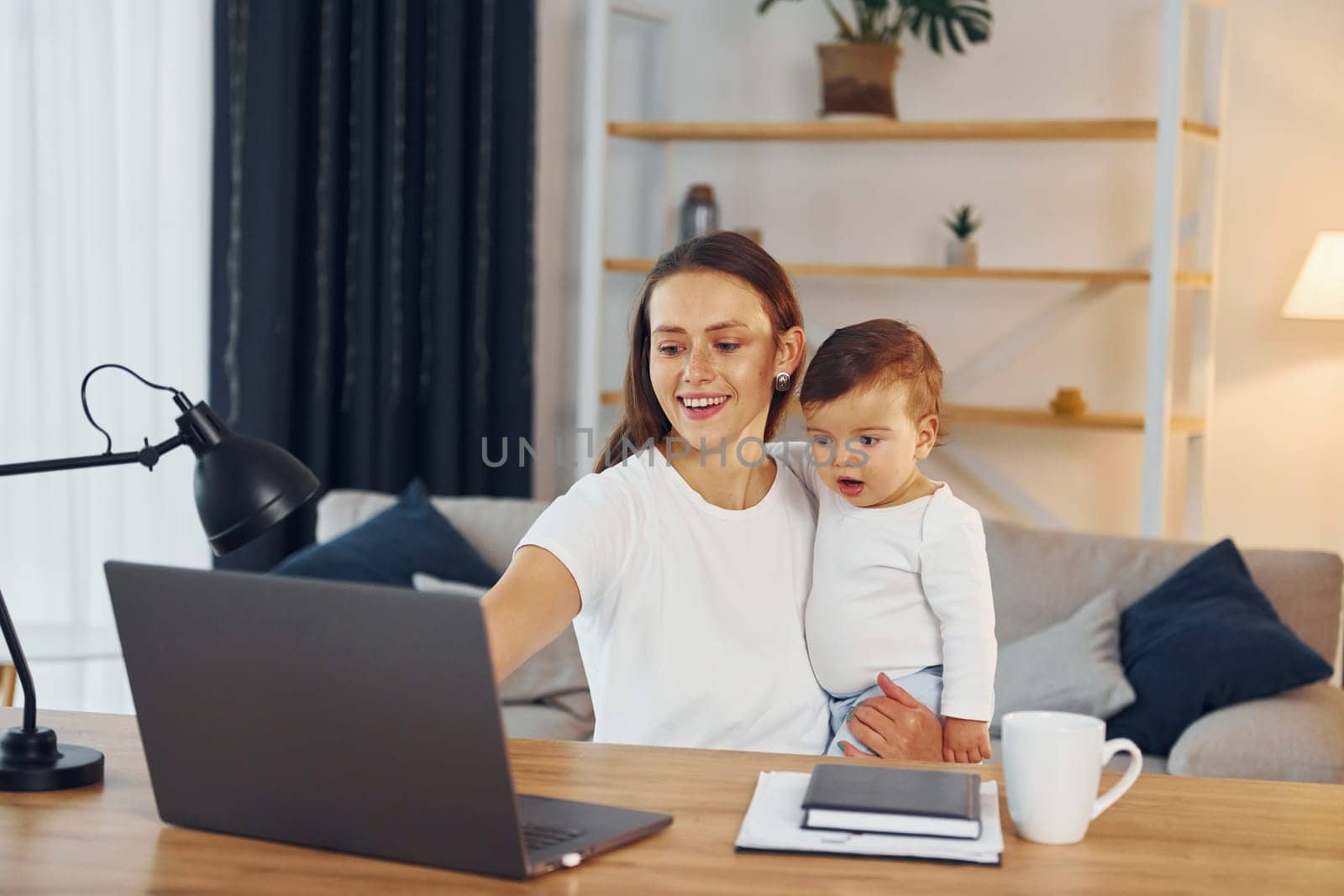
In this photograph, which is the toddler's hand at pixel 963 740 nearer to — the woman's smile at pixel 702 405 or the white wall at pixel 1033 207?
the woman's smile at pixel 702 405

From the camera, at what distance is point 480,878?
0.97m

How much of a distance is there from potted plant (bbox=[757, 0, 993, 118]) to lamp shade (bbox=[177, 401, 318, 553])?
3.02m

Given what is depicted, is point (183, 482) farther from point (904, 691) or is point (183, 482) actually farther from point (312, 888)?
point (312, 888)

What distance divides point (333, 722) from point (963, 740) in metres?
0.74

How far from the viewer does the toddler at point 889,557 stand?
1499mm

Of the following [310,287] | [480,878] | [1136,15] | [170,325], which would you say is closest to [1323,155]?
[1136,15]

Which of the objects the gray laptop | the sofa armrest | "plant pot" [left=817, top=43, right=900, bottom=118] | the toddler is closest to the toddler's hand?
the toddler

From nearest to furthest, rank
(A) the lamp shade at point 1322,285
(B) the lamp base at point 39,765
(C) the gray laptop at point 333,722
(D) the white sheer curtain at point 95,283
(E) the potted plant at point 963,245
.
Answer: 1. (C) the gray laptop at point 333,722
2. (B) the lamp base at point 39,765
3. (D) the white sheer curtain at point 95,283
4. (A) the lamp shade at point 1322,285
5. (E) the potted plant at point 963,245

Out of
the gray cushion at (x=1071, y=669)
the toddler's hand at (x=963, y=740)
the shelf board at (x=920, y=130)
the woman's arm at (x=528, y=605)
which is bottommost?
the gray cushion at (x=1071, y=669)

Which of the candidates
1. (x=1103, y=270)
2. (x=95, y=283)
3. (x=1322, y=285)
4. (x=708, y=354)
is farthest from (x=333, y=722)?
(x=1103, y=270)

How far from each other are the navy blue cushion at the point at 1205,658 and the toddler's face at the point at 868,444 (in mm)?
1277

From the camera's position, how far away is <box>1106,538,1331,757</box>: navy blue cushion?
2656mm

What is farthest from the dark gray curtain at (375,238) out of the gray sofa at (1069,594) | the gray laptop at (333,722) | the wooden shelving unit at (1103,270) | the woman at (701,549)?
the gray laptop at (333,722)

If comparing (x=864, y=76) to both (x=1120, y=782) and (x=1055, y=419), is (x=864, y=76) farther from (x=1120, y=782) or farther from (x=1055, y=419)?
(x=1120, y=782)
